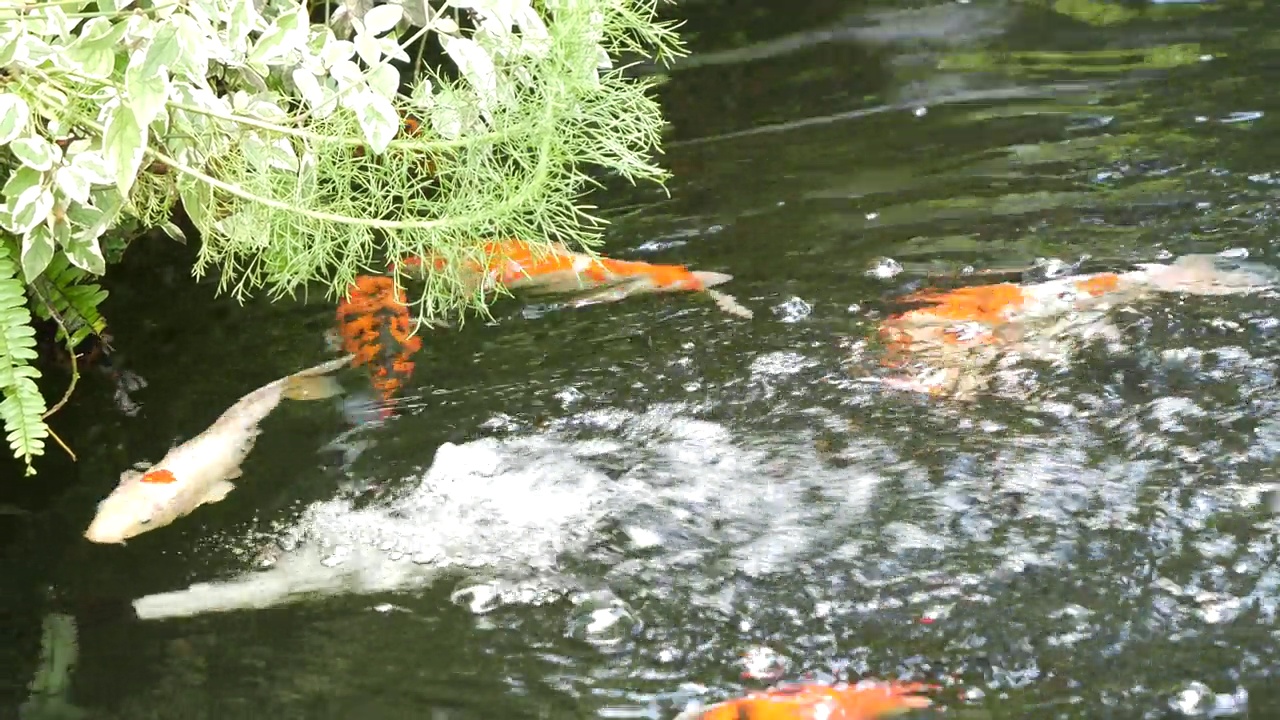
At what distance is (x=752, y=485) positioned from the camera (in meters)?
2.56

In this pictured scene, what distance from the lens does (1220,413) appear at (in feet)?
Answer: 8.35

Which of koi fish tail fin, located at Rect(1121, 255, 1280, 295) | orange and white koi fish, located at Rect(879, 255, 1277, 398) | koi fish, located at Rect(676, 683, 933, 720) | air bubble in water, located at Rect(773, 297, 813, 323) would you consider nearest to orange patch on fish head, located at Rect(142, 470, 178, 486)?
koi fish, located at Rect(676, 683, 933, 720)

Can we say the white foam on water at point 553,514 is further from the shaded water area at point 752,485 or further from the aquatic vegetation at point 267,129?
the aquatic vegetation at point 267,129

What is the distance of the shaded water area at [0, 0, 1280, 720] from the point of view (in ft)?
6.86

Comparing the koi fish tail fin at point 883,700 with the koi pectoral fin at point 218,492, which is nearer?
the koi fish tail fin at point 883,700

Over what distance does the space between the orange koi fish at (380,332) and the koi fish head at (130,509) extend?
571 millimetres

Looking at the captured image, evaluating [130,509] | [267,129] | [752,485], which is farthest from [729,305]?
[130,509]

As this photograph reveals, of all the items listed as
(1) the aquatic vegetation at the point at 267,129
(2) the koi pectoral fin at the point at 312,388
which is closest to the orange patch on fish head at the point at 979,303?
(1) the aquatic vegetation at the point at 267,129

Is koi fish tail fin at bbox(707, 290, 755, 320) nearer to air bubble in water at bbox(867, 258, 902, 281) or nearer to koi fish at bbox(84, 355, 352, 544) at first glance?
air bubble in water at bbox(867, 258, 902, 281)

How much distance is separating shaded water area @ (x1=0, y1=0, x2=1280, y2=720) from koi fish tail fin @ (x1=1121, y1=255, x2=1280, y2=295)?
7 cm

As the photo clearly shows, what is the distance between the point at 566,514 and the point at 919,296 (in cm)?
124

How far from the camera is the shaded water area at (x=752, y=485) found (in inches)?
82.4

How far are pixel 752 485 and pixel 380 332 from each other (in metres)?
1.35

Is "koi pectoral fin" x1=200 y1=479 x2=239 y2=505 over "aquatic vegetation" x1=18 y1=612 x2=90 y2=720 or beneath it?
over
